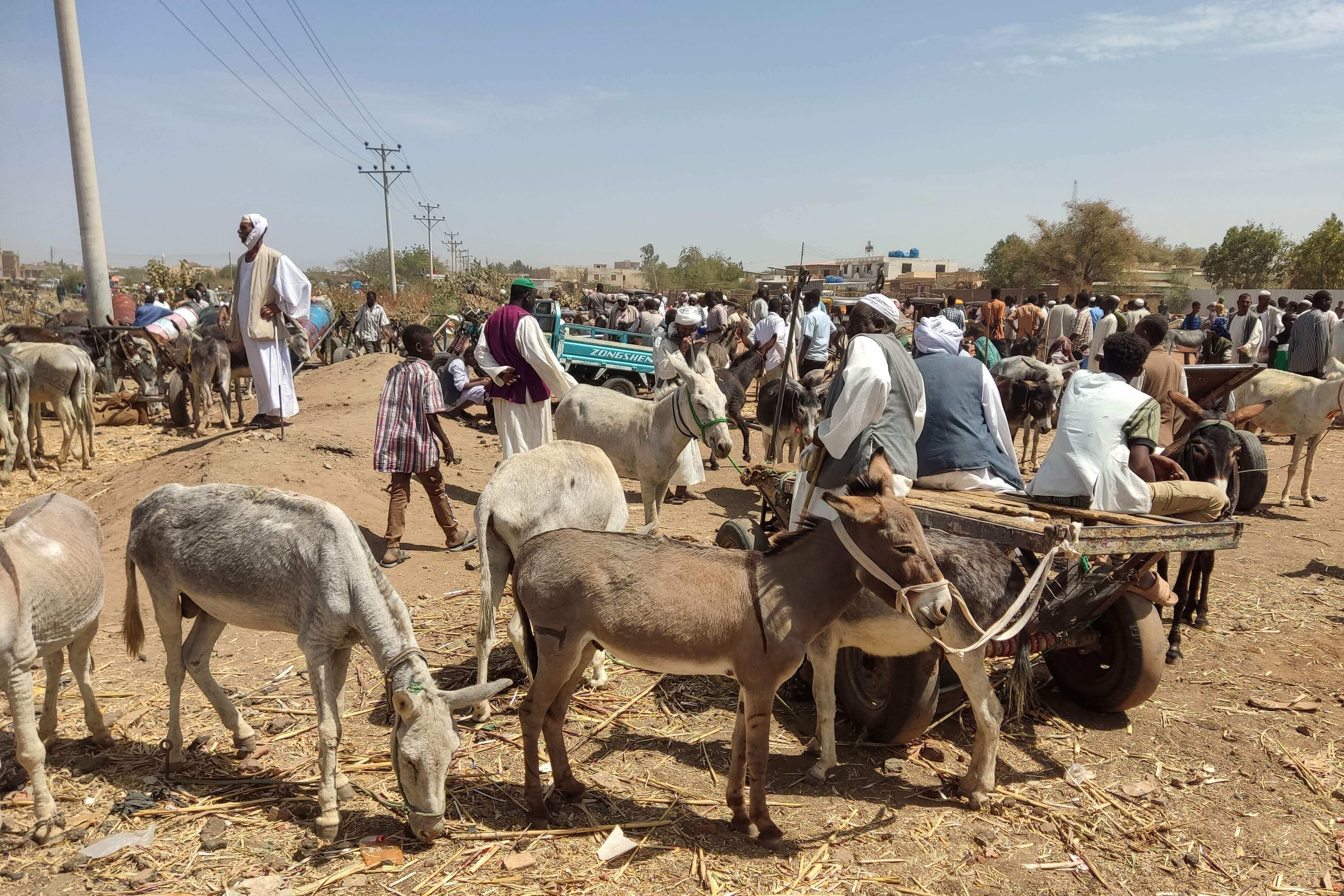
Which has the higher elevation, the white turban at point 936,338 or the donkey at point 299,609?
the white turban at point 936,338

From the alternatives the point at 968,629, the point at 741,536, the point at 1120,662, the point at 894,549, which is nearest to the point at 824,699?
the point at 968,629

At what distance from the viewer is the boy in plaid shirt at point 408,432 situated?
300 inches

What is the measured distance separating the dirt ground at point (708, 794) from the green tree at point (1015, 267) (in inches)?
1965

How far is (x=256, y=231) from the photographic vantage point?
30.1ft

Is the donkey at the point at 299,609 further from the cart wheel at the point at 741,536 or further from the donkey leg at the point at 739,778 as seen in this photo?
the cart wheel at the point at 741,536

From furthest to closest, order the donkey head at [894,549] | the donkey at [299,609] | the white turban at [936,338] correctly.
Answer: the white turban at [936,338] < the donkey at [299,609] < the donkey head at [894,549]

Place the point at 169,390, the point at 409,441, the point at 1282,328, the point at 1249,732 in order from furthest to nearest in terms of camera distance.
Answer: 1. the point at 1282,328
2. the point at 169,390
3. the point at 409,441
4. the point at 1249,732

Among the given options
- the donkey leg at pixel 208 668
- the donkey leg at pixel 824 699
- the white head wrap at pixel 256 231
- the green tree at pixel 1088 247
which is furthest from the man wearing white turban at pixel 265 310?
the green tree at pixel 1088 247

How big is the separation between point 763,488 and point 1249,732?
3507 millimetres

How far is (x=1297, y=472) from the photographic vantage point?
43.0 feet

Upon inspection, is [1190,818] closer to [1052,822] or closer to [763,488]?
[1052,822]

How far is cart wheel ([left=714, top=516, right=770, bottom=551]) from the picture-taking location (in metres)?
5.39

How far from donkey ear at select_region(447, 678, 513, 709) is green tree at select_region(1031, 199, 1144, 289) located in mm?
49783

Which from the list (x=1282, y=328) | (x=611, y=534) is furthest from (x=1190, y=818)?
(x=1282, y=328)
